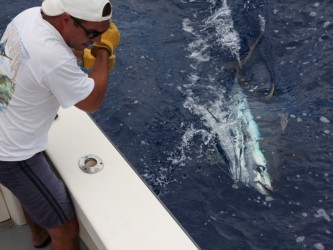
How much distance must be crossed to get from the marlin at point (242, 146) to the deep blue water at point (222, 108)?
0.17ft

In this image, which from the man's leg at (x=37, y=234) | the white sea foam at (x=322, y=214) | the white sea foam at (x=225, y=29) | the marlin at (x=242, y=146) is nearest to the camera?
the man's leg at (x=37, y=234)

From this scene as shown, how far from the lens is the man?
1438mm

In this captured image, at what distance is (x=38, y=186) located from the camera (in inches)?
67.3

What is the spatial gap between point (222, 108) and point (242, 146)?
0.49 metres

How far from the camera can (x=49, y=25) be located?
1.48 metres

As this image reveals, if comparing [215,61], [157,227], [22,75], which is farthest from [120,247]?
[215,61]

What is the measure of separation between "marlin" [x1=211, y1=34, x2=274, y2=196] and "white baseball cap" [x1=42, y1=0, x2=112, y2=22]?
7.21ft

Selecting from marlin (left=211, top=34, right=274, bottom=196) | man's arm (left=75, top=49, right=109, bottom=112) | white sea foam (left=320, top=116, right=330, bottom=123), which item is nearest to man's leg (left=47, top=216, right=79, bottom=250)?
man's arm (left=75, top=49, right=109, bottom=112)

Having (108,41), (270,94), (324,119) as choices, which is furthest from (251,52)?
(108,41)

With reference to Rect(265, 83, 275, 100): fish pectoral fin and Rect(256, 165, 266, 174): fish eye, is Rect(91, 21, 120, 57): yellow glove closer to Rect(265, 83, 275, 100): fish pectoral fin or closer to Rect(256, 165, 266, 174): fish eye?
Rect(256, 165, 266, 174): fish eye

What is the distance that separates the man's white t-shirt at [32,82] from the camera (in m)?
1.44

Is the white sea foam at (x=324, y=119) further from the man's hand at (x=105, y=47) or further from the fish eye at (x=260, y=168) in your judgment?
the man's hand at (x=105, y=47)

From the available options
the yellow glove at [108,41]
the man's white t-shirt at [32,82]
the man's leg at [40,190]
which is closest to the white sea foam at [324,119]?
the yellow glove at [108,41]

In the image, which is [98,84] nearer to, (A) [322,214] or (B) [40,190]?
(B) [40,190]
